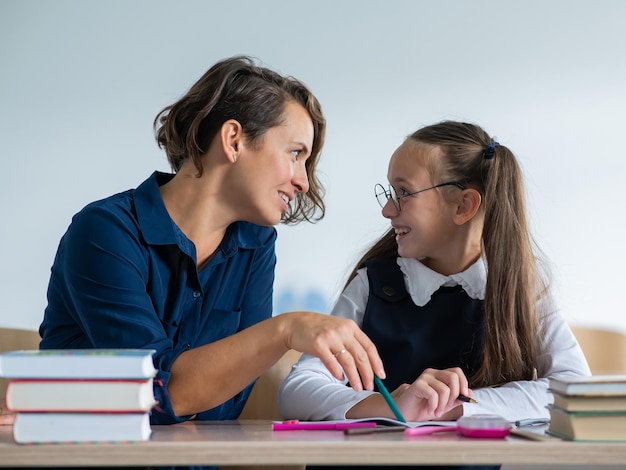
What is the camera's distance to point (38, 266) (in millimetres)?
4031

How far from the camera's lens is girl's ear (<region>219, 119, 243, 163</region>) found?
1.69 metres

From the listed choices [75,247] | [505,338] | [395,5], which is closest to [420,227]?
[505,338]

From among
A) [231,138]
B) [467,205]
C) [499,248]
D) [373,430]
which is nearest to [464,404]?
[373,430]

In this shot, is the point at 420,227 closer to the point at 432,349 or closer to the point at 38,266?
the point at 432,349

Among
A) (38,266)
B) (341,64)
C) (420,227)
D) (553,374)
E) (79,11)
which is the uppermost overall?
(79,11)

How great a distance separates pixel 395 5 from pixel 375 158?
801 millimetres

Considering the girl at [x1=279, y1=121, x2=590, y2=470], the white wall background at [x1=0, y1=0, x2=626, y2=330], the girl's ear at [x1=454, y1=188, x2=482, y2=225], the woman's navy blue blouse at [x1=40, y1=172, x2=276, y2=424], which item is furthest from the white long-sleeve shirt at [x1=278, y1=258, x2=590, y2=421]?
the white wall background at [x1=0, y1=0, x2=626, y2=330]

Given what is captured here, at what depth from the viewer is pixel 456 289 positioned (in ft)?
5.87

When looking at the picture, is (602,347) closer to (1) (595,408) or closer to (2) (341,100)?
(1) (595,408)

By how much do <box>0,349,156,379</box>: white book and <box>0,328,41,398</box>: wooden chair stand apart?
1.13 m

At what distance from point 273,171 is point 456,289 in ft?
1.57

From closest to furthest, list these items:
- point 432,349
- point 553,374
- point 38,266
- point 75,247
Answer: point 75,247 → point 553,374 → point 432,349 → point 38,266

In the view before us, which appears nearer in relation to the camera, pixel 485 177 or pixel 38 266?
pixel 485 177

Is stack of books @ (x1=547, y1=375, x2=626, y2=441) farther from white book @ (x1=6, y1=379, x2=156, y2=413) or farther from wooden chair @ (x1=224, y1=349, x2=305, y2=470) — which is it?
wooden chair @ (x1=224, y1=349, x2=305, y2=470)
